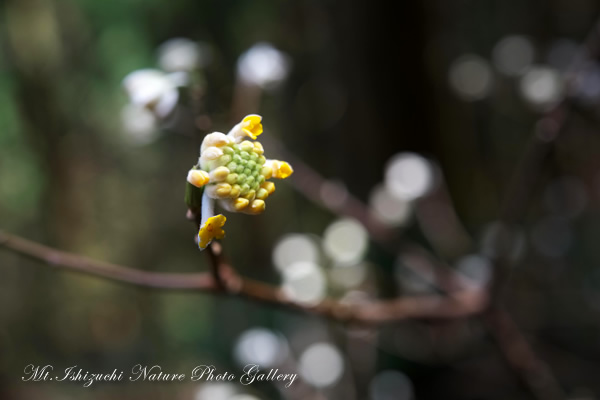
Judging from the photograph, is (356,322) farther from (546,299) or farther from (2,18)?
(2,18)

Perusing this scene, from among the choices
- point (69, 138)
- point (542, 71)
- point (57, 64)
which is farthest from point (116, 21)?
point (542, 71)

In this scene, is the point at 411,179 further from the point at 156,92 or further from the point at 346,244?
the point at 156,92

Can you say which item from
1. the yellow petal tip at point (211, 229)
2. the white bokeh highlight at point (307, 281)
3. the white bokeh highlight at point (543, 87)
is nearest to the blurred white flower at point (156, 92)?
the yellow petal tip at point (211, 229)

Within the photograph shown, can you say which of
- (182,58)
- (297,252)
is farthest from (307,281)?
(182,58)

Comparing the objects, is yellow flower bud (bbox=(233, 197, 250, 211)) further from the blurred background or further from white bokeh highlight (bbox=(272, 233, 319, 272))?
white bokeh highlight (bbox=(272, 233, 319, 272))

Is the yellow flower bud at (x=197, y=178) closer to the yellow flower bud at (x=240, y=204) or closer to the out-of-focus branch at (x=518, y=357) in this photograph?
the yellow flower bud at (x=240, y=204)
